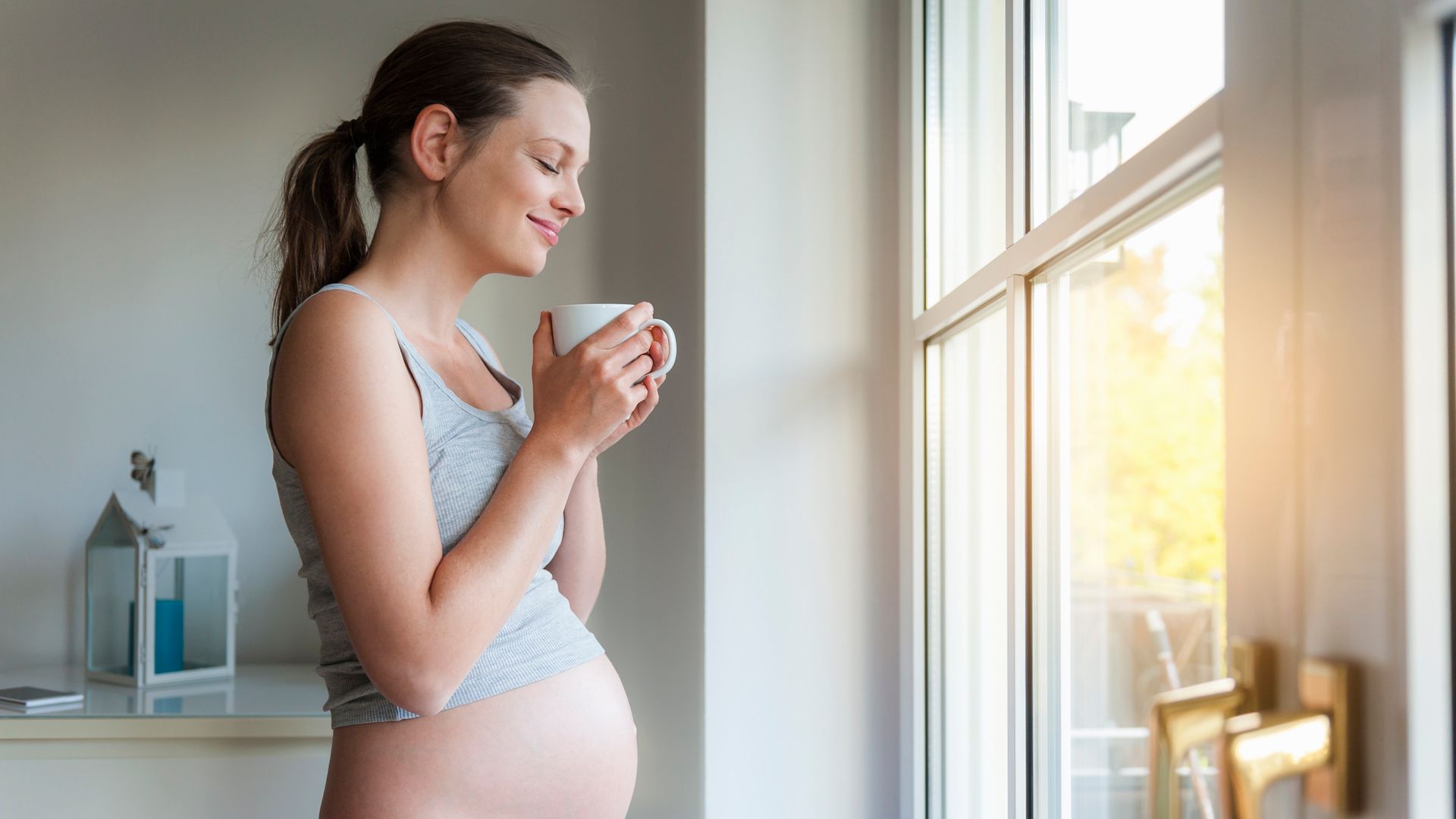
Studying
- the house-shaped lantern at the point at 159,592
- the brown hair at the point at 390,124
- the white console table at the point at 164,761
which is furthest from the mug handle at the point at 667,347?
the house-shaped lantern at the point at 159,592

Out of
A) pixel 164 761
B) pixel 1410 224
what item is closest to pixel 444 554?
pixel 1410 224

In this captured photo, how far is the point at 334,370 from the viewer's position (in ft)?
2.47

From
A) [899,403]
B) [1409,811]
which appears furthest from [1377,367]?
[899,403]

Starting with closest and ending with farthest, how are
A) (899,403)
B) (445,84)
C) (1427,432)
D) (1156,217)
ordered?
(1427,432) → (1156,217) → (445,84) → (899,403)

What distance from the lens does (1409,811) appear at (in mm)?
319

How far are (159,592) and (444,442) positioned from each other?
3.94 feet

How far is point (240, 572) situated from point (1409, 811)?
1.97 metres

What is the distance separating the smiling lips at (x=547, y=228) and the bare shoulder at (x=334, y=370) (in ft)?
0.55

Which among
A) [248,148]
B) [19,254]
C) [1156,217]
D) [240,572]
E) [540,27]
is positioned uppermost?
[540,27]

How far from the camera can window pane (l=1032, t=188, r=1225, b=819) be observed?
49 centimetres

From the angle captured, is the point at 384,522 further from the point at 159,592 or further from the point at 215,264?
the point at 215,264

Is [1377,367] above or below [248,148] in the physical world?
below

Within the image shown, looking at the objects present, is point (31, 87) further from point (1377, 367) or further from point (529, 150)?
point (1377, 367)

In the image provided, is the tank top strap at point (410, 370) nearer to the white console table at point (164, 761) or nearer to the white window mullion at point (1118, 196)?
the white window mullion at point (1118, 196)
